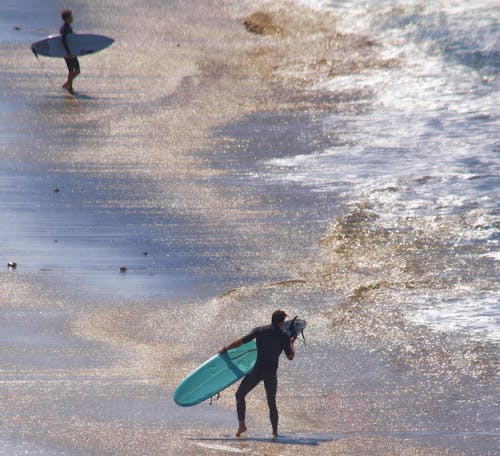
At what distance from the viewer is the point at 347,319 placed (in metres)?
13.5

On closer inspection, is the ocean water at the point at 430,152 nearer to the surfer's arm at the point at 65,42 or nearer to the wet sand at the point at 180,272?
the wet sand at the point at 180,272

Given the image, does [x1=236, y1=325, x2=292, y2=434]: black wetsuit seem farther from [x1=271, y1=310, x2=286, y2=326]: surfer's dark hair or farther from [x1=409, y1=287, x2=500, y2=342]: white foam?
[x1=409, y1=287, x2=500, y2=342]: white foam

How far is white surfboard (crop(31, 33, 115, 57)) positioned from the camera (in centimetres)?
2330

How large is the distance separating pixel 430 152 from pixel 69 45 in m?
8.23

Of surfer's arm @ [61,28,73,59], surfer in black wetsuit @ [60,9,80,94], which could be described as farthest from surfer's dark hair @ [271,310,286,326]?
surfer's arm @ [61,28,73,59]

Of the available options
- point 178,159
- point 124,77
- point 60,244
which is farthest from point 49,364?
point 124,77

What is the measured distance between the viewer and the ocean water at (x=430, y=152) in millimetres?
14703

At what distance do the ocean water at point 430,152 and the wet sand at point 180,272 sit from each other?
62 cm

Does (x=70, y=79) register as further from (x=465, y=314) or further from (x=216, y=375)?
(x=216, y=375)

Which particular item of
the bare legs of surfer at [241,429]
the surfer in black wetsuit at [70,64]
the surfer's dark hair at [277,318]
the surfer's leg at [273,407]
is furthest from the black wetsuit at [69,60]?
the bare legs of surfer at [241,429]

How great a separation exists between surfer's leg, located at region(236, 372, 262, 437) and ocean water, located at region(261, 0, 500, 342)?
3409 millimetres

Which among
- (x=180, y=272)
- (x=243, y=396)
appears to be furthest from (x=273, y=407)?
(x=180, y=272)

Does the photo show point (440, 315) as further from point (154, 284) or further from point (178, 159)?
point (178, 159)

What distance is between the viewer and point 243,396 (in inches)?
414
